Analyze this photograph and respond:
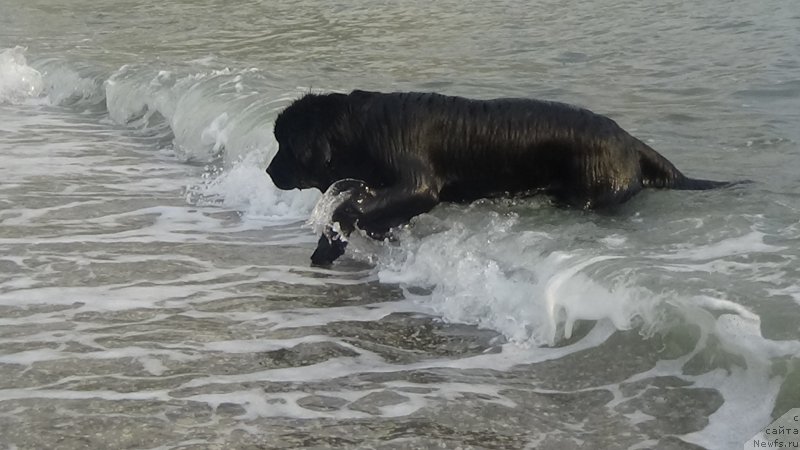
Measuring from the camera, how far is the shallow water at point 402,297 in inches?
167

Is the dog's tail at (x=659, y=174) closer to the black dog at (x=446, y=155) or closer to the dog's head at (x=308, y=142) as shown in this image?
the black dog at (x=446, y=155)

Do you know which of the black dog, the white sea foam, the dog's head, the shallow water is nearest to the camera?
the shallow water

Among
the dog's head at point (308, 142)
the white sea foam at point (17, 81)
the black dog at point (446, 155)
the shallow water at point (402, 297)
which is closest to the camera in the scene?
the shallow water at point (402, 297)

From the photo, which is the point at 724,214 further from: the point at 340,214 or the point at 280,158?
the point at 280,158

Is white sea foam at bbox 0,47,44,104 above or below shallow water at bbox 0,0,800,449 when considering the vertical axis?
above

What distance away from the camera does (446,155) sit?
662 centimetres

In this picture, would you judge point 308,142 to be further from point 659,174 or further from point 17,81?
point 17,81

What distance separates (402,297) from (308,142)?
133cm

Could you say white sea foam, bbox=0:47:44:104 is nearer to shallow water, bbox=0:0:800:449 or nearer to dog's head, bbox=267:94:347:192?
shallow water, bbox=0:0:800:449

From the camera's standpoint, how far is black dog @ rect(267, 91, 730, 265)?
6.46 m

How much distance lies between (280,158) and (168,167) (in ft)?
10.5

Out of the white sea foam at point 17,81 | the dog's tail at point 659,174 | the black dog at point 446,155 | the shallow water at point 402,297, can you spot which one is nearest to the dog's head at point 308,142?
the black dog at point 446,155

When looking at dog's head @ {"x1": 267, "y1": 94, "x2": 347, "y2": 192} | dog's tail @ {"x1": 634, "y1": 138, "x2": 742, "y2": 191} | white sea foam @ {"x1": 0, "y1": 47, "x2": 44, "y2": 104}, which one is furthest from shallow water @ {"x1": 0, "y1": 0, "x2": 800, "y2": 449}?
white sea foam @ {"x1": 0, "y1": 47, "x2": 44, "y2": 104}

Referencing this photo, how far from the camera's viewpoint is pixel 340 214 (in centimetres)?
646
